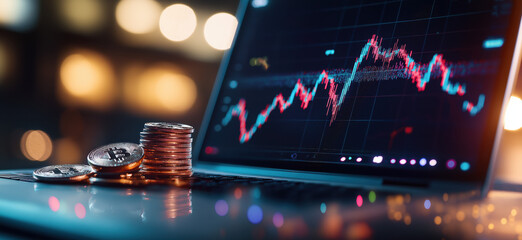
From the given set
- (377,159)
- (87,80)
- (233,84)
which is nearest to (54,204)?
(377,159)

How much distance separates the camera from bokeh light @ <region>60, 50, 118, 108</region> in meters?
3.36

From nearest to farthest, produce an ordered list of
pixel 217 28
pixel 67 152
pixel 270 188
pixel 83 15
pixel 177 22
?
pixel 270 188
pixel 67 152
pixel 83 15
pixel 177 22
pixel 217 28

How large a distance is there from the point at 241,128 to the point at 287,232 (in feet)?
2.48

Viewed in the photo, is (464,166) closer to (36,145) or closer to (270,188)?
(270,188)

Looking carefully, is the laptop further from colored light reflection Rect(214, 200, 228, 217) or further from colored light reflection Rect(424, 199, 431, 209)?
colored light reflection Rect(424, 199, 431, 209)

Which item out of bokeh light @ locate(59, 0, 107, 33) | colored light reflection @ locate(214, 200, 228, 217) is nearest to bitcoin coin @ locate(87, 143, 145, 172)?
colored light reflection @ locate(214, 200, 228, 217)

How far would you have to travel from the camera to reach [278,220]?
1.53 feet

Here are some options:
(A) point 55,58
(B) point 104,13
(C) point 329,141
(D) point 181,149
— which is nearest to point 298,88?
(C) point 329,141

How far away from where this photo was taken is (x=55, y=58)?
3266 millimetres

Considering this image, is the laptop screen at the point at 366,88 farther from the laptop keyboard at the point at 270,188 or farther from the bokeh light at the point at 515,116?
the bokeh light at the point at 515,116

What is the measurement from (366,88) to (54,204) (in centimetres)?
68

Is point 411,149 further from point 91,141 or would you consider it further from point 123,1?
point 123,1

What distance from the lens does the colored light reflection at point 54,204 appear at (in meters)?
0.54

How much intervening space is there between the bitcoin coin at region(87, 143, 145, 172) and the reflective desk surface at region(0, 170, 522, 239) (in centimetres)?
15
